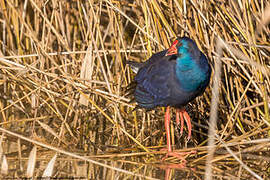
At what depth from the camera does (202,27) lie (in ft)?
9.54

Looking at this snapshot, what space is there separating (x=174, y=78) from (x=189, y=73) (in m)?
0.15

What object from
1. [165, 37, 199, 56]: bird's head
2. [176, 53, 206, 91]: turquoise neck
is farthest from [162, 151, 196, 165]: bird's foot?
[165, 37, 199, 56]: bird's head

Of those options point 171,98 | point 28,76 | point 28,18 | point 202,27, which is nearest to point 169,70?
point 171,98

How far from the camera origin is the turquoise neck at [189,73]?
2598 millimetres

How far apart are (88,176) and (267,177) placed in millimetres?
987

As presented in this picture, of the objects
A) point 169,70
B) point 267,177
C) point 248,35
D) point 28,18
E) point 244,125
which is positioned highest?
point 28,18

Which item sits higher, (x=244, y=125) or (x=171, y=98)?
(x=171, y=98)

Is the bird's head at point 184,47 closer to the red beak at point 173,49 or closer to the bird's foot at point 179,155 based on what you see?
the red beak at point 173,49

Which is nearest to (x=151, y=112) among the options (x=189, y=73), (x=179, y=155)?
(x=179, y=155)

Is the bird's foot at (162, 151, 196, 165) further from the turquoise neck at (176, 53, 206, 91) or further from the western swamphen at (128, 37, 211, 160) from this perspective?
the turquoise neck at (176, 53, 206, 91)

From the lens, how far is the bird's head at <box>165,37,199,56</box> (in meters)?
2.58

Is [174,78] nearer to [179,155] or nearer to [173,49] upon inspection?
[173,49]

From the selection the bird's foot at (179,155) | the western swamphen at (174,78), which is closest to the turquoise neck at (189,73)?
the western swamphen at (174,78)

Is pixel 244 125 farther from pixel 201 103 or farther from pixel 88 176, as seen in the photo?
pixel 88 176
